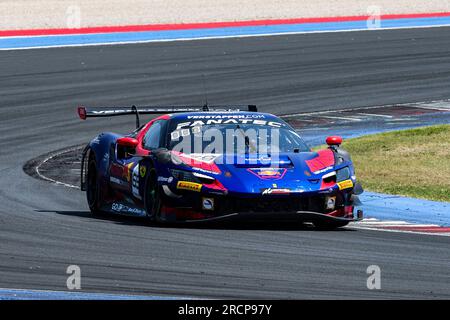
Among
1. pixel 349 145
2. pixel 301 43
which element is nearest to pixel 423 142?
pixel 349 145

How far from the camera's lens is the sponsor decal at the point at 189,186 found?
1314 cm

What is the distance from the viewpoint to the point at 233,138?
14219 mm

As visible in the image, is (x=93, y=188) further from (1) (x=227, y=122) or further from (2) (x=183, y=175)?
(2) (x=183, y=175)

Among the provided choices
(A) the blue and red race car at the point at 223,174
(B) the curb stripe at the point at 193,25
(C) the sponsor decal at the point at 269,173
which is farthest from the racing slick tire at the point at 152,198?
(B) the curb stripe at the point at 193,25

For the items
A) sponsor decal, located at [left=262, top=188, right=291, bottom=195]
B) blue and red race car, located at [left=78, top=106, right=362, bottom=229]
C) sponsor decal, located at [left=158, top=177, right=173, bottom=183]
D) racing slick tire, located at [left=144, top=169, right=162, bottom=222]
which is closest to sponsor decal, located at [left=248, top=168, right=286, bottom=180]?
blue and red race car, located at [left=78, top=106, right=362, bottom=229]

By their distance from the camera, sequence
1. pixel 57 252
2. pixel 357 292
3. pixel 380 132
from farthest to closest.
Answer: pixel 380 132
pixel 57 252
pixel 357 292

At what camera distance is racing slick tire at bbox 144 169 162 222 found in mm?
13427

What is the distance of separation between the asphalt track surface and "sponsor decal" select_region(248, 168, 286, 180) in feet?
1.86

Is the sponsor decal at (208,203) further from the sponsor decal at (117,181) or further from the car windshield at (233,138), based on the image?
the sponsor decal at (117,181)

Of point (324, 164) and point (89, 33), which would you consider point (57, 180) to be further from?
point (89, 33)

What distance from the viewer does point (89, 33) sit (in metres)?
38.1

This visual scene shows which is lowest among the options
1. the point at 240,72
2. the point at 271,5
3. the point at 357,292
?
the point at 357,292

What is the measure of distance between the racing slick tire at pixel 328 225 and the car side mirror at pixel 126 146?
224cm
